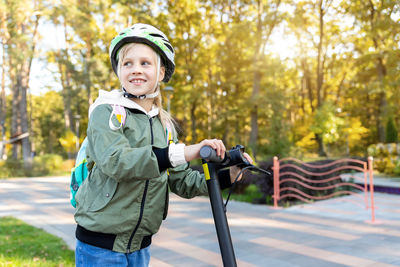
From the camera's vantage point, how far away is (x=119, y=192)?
66.1 inches

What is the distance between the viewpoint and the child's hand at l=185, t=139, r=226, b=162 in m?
1.42

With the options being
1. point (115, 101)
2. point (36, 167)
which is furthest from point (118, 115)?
point (36, 167)

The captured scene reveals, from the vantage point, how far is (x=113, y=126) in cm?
162

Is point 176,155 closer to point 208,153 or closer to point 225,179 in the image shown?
point 208,153

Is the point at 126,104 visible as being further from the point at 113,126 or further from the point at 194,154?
the point at 194,154

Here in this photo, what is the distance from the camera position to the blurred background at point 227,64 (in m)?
22.1

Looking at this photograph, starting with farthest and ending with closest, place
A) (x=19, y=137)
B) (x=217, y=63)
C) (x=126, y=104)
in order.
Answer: (x=217, y=63) → (x=19, y=137) → (x=126, y=104)

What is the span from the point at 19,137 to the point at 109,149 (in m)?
25.2

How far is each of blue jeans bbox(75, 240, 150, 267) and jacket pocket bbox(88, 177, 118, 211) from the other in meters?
0.22

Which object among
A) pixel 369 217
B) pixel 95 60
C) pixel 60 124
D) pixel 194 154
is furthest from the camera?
pixel 60 124

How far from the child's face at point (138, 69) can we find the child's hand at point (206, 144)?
1.66 ft

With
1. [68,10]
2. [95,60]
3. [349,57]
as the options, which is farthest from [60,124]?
[349,57]

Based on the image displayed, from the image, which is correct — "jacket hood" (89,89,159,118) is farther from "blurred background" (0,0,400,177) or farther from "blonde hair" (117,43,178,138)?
"blurred background" (0,0,400,177)

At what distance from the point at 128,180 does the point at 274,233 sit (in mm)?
5065
